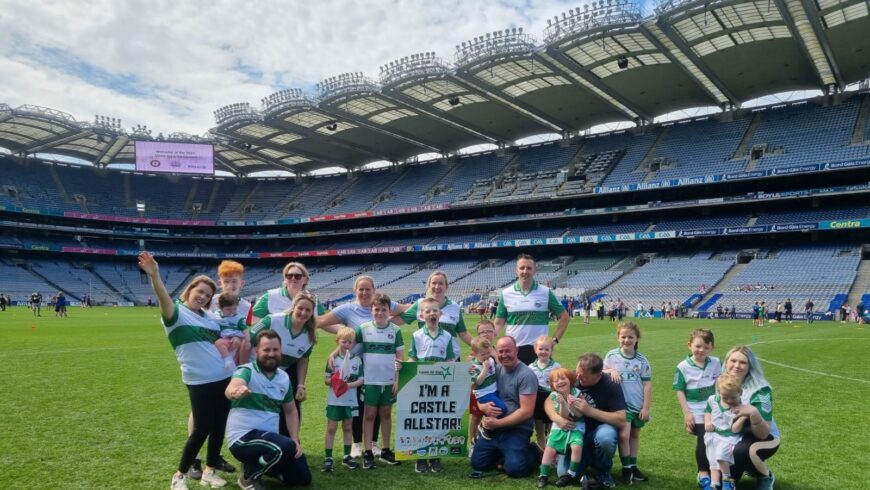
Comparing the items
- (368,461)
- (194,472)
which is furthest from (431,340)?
(194,472)

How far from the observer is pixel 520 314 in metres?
6.86

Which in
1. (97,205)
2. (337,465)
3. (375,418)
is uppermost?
(97,205)

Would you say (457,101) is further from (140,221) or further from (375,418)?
(140,221)

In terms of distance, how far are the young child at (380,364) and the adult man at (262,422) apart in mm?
934

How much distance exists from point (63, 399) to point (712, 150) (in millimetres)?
47023

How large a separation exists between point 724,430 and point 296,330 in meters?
4.12

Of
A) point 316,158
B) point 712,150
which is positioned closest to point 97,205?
point 316,158

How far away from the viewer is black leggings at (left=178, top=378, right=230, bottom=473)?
5113 millimetres

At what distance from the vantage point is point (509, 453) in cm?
562

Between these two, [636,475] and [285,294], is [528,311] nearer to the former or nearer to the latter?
[636,475]

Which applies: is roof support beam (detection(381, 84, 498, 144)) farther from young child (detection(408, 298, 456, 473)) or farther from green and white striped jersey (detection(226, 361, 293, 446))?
green and white striped jersey (detection(226, 361, 293, 446))

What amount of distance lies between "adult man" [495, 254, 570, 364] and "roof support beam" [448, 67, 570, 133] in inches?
1297

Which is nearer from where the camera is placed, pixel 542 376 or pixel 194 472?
pixel 194 472

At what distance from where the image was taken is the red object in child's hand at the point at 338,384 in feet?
19.1
